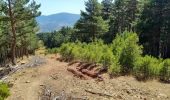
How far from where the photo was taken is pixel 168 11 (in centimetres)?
4219

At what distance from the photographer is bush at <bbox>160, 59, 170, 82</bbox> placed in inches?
810

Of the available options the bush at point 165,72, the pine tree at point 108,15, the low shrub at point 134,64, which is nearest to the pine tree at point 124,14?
the pine tree at point 108,15

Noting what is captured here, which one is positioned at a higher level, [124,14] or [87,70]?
[124,14]

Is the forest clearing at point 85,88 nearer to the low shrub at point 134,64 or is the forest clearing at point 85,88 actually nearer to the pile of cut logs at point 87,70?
the pile of cut logs at point 87,70

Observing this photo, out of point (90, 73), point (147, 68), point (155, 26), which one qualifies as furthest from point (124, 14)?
point (147, 68)

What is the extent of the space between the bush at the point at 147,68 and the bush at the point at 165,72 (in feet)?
0.99

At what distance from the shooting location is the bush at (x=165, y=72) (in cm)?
2058

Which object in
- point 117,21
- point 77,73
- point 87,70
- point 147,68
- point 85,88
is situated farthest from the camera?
point 117,21

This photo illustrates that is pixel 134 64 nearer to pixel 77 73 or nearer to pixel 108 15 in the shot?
pixel 77 73

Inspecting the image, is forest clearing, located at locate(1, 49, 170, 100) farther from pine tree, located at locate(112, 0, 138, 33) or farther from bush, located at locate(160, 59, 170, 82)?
pine tree, located at locate(112, 0, 138, 33)

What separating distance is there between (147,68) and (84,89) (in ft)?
15.4

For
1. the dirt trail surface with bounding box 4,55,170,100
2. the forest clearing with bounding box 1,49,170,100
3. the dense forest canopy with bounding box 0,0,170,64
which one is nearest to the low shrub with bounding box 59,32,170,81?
the forest clearing with bounding box 1,49,170,100

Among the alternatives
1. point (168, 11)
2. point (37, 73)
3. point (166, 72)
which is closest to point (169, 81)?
point (166, 72)

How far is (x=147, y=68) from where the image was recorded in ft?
67.3
